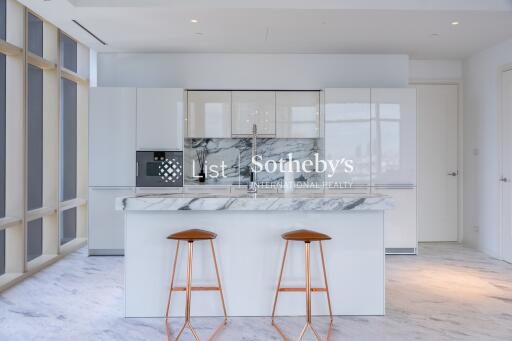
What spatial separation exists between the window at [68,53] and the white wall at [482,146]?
18.7 feet

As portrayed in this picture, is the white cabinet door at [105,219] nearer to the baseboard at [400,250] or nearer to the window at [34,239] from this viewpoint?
the window at [34,239]

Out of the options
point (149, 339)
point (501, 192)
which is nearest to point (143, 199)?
point (149, 339)

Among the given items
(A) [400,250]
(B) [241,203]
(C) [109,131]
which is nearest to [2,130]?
(C) [109,131]

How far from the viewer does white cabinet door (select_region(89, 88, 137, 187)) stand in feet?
17.8

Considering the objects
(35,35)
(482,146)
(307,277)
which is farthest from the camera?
(482,146)

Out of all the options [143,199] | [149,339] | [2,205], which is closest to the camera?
[149,339]

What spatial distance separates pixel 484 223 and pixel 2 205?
5925 millimetres

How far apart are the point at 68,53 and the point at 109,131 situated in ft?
4.62

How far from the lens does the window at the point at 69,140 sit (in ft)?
19.3

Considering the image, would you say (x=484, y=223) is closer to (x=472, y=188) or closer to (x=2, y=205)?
(x=472, y=188)

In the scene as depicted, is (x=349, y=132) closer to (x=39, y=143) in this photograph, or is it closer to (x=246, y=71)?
(x=246, y=71)

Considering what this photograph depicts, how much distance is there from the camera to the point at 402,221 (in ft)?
18.2

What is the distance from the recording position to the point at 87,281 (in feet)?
14.5

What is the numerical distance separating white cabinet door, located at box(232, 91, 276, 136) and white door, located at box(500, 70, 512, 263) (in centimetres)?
291
